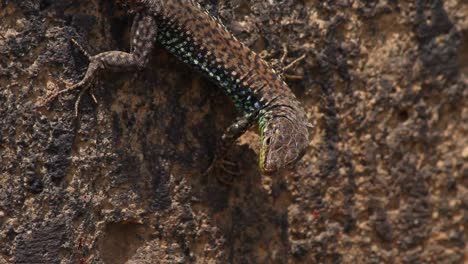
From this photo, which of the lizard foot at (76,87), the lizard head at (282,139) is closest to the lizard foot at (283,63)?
the lizard head at (282,139)

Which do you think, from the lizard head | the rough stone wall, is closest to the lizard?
the lizard head

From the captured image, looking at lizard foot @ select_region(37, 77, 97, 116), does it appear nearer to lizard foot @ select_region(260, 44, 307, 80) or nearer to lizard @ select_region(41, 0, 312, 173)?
lizard @ select_region(41, 0, 312, 173)

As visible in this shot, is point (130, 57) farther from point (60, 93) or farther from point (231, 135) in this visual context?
point (231, 135)

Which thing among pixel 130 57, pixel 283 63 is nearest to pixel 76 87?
pixel 130 57

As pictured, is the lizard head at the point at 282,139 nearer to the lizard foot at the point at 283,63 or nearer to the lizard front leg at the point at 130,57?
the lizard foot at the point at 283,63

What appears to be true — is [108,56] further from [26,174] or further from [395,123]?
[395,123]
